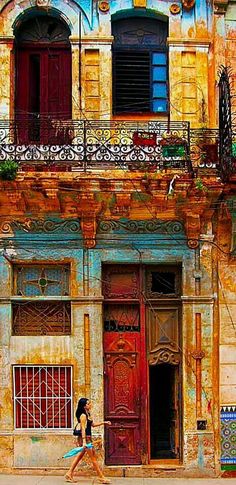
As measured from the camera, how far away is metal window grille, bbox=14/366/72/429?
38.9 feet

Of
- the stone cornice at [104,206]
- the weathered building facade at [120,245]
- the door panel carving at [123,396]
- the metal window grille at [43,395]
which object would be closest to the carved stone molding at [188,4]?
the weathered building facade at [120,245]

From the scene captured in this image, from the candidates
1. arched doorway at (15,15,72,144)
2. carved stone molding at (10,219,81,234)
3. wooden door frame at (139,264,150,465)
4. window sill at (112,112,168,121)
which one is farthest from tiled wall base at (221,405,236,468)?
arched doorway at (15,15,72,144)

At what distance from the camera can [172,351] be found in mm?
12070

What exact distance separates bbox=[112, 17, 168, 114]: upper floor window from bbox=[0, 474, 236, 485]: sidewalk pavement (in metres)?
5.81

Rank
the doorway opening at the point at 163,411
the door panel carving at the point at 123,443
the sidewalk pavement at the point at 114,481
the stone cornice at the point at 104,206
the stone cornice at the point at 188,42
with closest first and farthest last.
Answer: the sidewalk pavement at the point at 114,481 → the stone cornice at the point at 104,206 → the door panel carving at the point at 123,443 → the doorway opening at the point at 163,411 → the stone cornice at the point at 188,42

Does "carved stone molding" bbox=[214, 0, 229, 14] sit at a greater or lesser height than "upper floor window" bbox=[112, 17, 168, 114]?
greater

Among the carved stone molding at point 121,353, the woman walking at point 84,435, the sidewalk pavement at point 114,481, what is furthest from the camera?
the carved stone molding at point 121,353

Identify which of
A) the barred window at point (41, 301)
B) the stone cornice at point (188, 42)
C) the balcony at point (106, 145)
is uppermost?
the stone cornice at point (188, 42)

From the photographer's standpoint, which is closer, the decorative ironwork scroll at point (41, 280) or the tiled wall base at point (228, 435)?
the tiled wall base at point (228, 435)

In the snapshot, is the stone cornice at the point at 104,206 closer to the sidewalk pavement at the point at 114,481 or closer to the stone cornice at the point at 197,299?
the stone cornice at the point at 197,299

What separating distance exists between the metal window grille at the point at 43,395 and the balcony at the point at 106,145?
317 centimetres

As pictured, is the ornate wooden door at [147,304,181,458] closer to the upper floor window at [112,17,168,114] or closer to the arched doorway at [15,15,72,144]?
the upper floor window at [112,17,168,114]

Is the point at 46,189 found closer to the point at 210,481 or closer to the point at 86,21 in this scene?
the point at 86,21

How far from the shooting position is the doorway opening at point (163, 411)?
1218 centimetres
